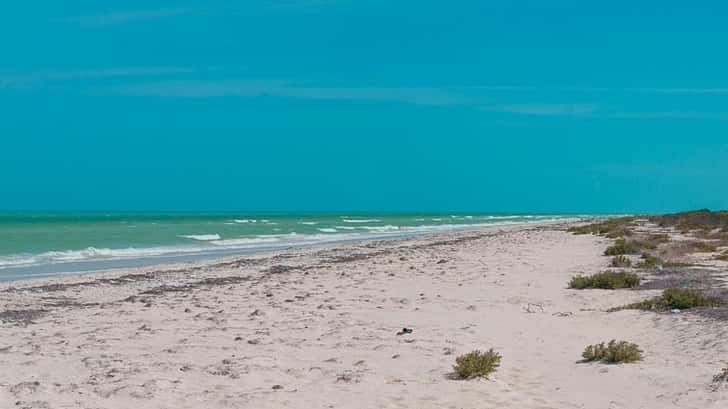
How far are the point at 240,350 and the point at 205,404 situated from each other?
213 centimetres

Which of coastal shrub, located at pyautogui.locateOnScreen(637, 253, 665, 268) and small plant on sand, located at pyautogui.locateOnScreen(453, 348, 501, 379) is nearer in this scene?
small plant on sand, located at pyautogui.locateOnScreen(453, 348, 501, 379)

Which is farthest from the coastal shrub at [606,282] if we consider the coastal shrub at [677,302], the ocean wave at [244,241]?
the ocean wave at [244,241]

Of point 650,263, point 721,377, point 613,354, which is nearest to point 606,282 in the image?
point 650,263

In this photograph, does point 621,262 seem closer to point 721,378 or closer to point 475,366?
point 721,378

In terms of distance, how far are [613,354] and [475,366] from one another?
5.17 feet

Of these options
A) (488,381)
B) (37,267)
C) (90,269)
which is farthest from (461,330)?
(37,267)

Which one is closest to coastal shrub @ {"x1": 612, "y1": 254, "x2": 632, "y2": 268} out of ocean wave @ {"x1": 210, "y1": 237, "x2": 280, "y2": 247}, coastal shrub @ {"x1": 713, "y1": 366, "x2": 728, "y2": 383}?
coastal shrub @ {"x1": 713, "y1": 366, "x2": 728, "y2": 383}

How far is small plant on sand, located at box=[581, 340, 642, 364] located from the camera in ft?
26.6

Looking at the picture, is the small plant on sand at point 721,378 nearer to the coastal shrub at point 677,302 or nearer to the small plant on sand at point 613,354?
the small plant on sand at point 613,354

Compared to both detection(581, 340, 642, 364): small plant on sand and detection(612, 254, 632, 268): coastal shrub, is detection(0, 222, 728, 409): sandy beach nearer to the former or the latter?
detection(581, 340, 642, 364): small plant on sand

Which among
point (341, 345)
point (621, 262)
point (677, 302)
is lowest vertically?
point (341, 345)

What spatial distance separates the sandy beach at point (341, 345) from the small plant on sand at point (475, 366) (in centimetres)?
10

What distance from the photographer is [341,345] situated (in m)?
9.24

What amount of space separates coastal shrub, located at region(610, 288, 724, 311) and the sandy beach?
48cm
